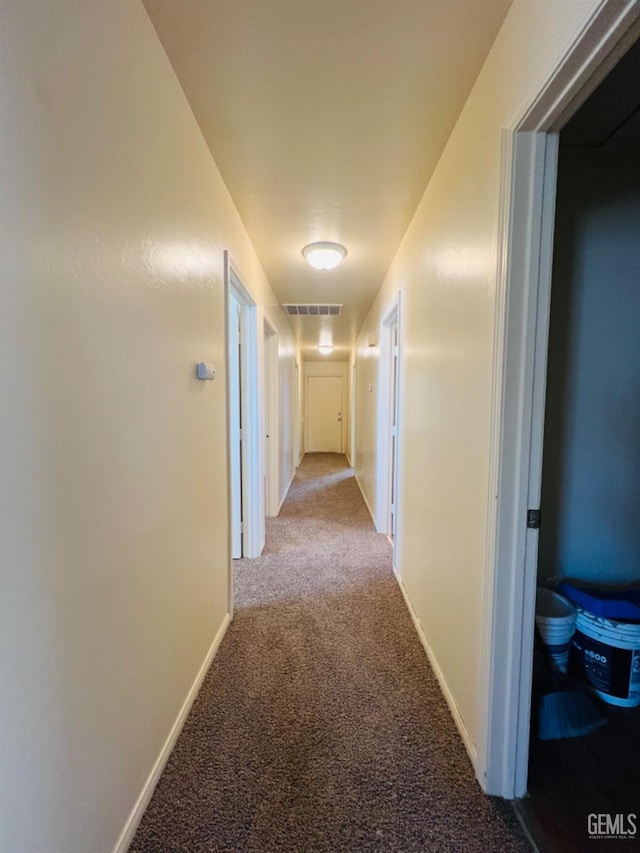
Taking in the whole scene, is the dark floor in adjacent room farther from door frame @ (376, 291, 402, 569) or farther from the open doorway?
door frame @ (376, 291, 402, 569)

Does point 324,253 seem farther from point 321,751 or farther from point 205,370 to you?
point 321,751

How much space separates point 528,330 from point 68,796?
1592 mm

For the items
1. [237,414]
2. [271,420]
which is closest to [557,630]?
[237,414]

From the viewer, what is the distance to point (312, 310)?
4.59 m

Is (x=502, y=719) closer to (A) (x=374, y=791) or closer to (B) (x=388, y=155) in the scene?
(A) (x=374, y=791)

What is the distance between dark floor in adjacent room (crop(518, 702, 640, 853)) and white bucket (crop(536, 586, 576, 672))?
0.24 metres

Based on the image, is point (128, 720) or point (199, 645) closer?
point (128, 720)

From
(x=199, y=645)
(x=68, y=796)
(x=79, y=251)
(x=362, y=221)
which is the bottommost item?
(x=199, y=645)

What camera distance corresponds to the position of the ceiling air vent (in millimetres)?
4426

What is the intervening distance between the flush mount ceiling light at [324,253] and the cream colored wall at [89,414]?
1.28 m

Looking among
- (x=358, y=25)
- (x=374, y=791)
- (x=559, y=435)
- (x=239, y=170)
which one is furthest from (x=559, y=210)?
(x=374, y=791)

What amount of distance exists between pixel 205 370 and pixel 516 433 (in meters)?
1.25

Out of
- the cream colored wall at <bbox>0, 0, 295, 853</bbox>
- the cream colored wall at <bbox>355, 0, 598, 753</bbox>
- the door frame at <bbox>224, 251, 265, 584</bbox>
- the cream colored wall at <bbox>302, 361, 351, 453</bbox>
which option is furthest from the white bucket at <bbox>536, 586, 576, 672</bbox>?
the cream colored wall at <bbox>302, 361, 351, 453</bbox>

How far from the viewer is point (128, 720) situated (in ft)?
3.53
